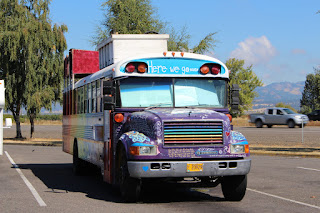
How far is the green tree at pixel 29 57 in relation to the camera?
44062mm

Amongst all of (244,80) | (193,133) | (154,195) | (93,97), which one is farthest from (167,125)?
(244,80)

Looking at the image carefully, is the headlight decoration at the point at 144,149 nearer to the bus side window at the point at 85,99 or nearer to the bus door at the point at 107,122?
the bus door at the point at 107,122

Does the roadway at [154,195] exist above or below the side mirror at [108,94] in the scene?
below

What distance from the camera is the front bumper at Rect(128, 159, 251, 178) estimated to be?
10.6m

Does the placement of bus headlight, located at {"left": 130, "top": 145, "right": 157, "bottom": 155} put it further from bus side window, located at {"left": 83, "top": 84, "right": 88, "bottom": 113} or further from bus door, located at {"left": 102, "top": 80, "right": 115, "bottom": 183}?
bus side window, located at {"left": 83, "top": 84, "right": 88, "bottom": 113}

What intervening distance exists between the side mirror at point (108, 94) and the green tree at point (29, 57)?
32.7 metres

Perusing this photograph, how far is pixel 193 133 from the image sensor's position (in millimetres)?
10844

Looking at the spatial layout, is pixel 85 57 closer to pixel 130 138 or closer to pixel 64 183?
pixel 64 183

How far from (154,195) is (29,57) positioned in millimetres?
33673

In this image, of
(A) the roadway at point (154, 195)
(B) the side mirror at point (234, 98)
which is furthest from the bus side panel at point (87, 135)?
(B) the side mirror at point (234, 98)

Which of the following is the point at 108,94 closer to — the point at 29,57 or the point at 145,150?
the point at 145,150

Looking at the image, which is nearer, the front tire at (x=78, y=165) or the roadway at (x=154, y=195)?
the roadway at (x=154, y=195)

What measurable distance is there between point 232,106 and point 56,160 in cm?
1311

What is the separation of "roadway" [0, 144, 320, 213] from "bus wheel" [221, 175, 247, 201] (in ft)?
0.59
